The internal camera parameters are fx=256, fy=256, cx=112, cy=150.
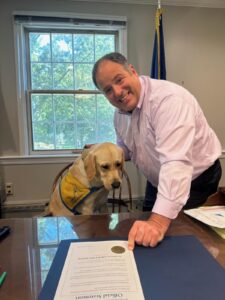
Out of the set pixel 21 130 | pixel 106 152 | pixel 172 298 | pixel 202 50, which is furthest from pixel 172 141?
pixel 202 50

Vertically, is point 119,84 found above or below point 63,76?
below

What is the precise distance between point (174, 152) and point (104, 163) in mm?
691

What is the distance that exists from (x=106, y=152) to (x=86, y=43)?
1958mm

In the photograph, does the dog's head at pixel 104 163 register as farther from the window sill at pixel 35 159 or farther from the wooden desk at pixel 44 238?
the window sill at pixel 35 159

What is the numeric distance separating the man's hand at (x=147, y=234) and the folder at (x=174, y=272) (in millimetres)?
17

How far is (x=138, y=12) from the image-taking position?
2.92 m

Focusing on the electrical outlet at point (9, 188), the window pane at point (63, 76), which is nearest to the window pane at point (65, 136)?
the window pane at point (63, 76)

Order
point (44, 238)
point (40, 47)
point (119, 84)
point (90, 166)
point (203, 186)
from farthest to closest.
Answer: point (40, 47)
point (90, 166)
point (203, 186)
point (119, 84)
point (44, 238)

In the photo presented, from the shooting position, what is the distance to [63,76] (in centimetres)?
300

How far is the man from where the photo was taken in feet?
2.76

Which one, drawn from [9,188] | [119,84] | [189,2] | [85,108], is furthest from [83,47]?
[119,84]

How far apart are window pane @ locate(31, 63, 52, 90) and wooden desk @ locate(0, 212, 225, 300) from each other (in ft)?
7.30

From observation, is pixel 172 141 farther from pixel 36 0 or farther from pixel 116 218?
pixel 36 0

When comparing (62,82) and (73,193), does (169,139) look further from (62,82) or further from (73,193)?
(62,82)
